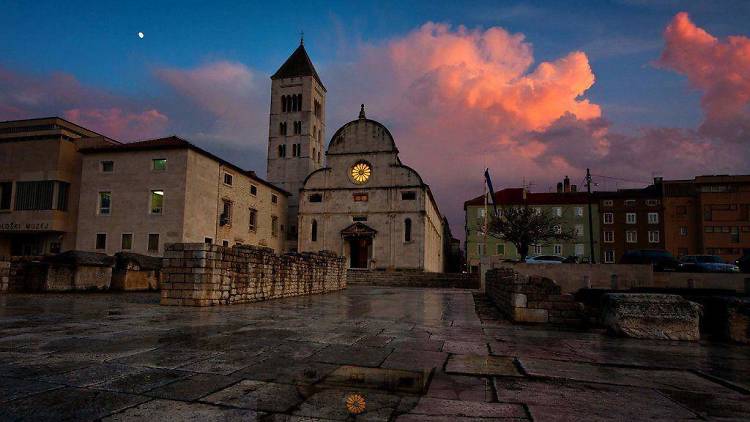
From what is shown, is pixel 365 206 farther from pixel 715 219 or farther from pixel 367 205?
pixel 715 219

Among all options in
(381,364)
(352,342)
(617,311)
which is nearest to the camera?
(381,364)

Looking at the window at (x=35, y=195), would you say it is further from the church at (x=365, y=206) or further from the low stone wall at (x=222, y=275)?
the low stone wall at (x=222, y=275)

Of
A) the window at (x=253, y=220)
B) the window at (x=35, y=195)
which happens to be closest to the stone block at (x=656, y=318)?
the window at (x=253, y=220)

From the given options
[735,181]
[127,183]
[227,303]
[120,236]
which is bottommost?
[227,303]

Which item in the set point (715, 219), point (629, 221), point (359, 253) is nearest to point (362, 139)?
point (359, 253)

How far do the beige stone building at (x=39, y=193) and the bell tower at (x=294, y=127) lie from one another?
24.2 meters

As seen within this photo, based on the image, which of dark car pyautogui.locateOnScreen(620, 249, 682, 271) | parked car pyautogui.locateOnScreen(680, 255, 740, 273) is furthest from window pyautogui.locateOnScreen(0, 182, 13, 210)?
parked car pyautogui.locateOnScreen(680, 255, 740, 273)

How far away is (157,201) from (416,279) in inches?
812

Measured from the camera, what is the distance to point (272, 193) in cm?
4406

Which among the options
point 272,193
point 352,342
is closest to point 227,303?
point 352,342

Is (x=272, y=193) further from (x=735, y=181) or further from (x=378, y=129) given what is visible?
(x=735, y=181)

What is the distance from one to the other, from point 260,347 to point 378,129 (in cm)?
3952

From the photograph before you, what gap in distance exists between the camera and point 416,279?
34.4 m

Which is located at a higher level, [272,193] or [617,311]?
[272,193]
